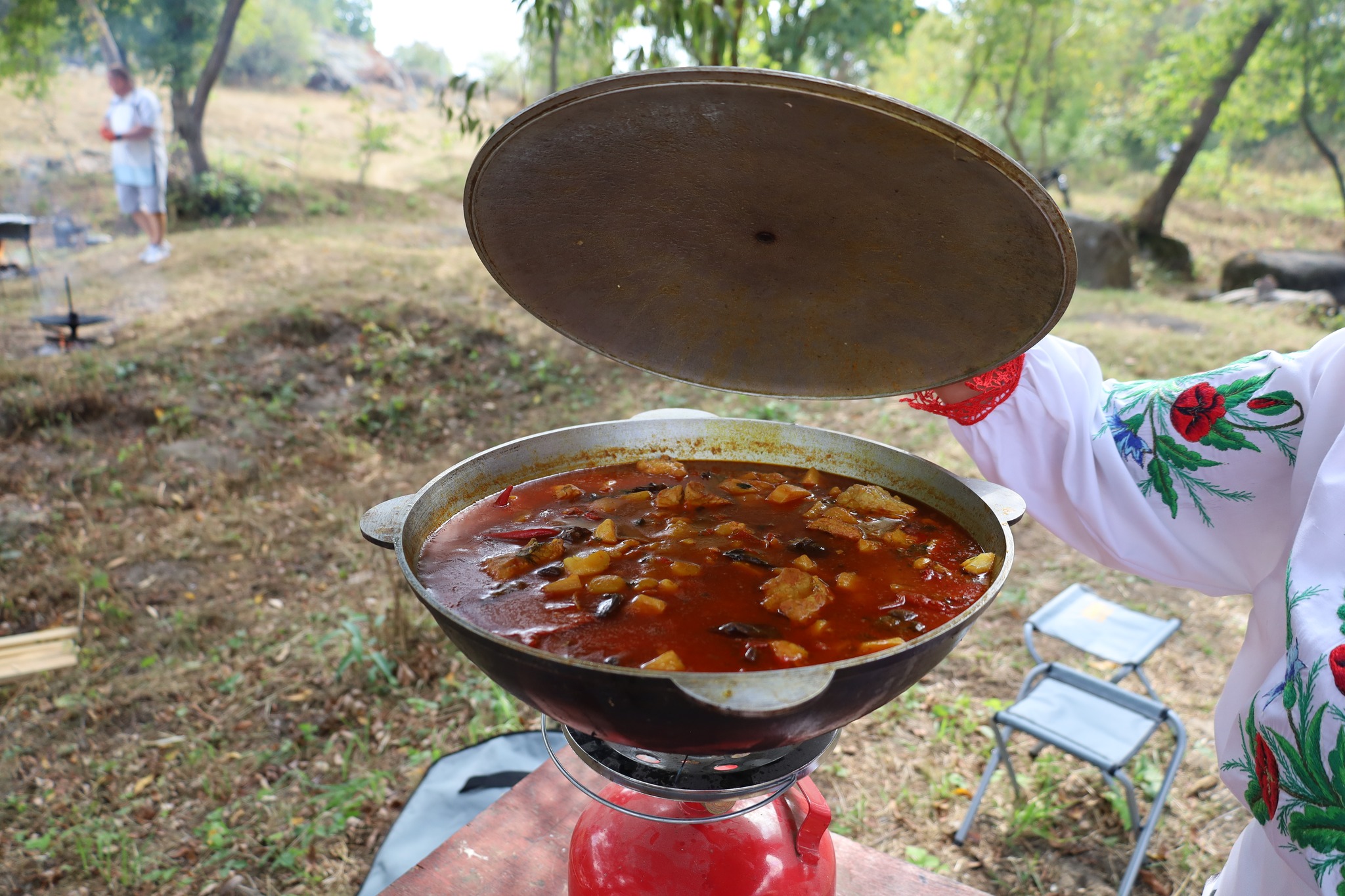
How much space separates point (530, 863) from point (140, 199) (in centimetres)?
1273

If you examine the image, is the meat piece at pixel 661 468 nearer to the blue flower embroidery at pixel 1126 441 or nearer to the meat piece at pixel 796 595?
the meat piece at pixel 796 595

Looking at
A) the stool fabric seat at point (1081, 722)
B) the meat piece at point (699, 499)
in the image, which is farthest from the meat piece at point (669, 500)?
the stool fabric seat at point (1081, 722)

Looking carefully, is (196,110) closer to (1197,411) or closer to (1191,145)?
(1197,411)

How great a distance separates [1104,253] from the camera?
16.5 metres

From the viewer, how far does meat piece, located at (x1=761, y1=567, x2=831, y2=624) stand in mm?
1668

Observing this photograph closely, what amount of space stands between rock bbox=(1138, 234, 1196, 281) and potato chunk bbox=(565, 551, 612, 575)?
790 inches

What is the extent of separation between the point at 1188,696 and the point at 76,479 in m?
8.33

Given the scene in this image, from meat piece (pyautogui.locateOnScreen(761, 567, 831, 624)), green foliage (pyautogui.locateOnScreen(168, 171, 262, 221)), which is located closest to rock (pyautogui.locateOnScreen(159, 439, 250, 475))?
meat piece (pyautogui.locateOnScreen(761, 567, 831, 624))

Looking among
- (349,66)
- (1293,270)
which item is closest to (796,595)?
(1293,270)

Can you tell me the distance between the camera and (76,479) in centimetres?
660

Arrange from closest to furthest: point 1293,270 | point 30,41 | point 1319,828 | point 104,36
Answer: point 1319,828 → point 30,41 → point 104,36 → point 1293,270

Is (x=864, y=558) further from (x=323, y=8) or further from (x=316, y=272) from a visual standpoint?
(x=323, y=8)

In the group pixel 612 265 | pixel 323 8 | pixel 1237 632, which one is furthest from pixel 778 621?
pixel 323 8

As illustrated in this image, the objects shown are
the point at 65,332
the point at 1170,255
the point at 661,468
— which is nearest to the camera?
the point at 661,468
